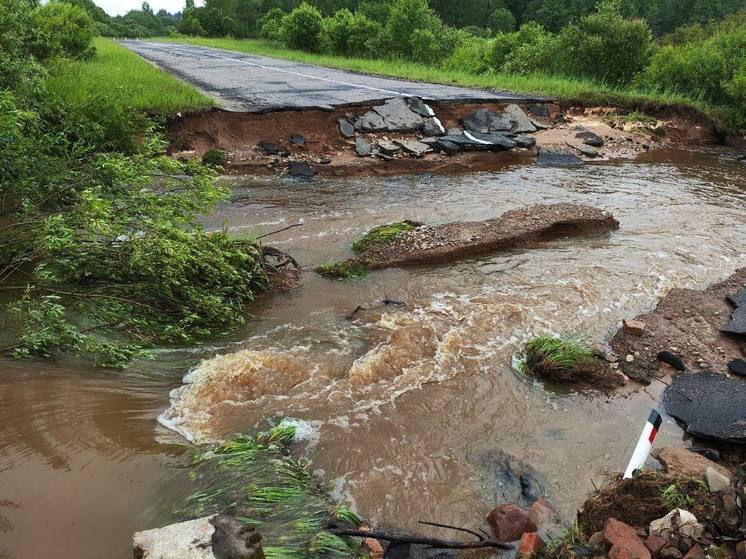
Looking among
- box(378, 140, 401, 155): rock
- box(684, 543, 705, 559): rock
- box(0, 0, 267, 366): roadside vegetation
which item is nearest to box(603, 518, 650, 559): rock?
box(684, 543, 705, 559): rock

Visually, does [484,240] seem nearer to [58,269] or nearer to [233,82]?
[58,269]

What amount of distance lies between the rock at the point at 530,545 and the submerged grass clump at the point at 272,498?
0.96 meters

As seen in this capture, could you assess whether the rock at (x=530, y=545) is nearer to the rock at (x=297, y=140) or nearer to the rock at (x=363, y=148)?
the rock at (x=363, y=148)

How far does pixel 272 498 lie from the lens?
3.32 metres

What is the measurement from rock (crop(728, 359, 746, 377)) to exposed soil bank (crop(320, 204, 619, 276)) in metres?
3.36

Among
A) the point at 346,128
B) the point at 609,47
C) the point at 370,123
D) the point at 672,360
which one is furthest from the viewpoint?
the point at 609,47

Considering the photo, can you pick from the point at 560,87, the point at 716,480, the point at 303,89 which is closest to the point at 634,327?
the point at 716,480

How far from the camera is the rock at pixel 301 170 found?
11117 mm

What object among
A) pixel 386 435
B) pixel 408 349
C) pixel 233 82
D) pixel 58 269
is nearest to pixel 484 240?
pixel 408 349

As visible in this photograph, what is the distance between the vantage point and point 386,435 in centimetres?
423

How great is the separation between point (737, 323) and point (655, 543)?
150 inches

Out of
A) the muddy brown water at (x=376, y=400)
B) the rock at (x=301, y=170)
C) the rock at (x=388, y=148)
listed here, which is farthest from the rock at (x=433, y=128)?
the muddy brown water at (x=376, y=400)

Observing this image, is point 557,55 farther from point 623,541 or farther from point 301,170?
point 623,541

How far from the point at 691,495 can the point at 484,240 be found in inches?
189
